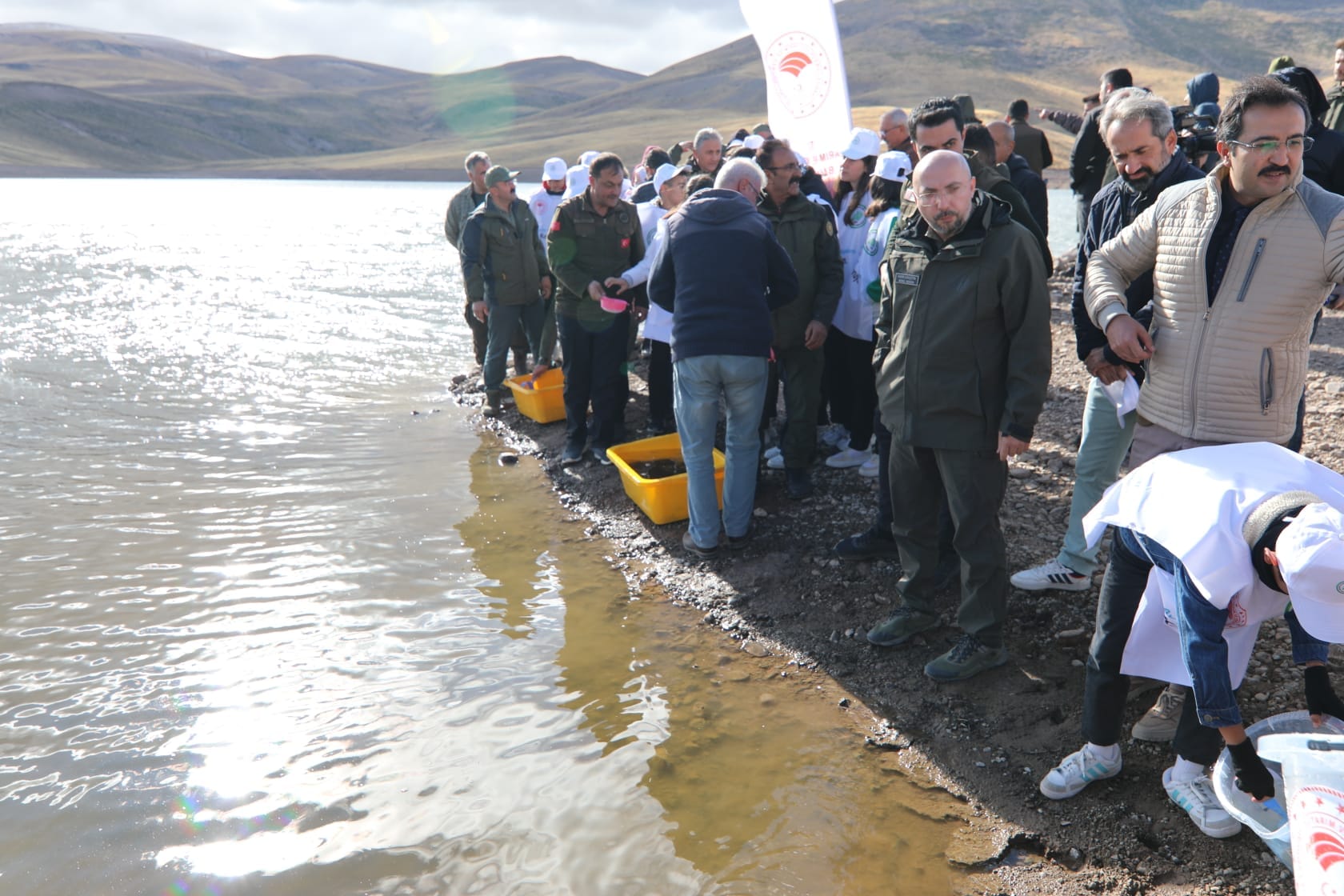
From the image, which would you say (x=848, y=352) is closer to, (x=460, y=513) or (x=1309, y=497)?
(x=460, y=513)

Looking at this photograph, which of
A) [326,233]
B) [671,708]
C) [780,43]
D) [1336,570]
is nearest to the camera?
[1336,570]

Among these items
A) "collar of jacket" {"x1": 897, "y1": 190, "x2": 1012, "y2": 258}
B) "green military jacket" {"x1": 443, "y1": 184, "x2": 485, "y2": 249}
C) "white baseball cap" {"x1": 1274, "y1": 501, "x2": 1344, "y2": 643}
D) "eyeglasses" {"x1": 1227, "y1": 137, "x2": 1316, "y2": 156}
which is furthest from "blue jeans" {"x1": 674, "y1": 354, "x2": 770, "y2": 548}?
"green military jacket" {"x1": 443, "y1": 184, "x2": 485, "y2": 249}

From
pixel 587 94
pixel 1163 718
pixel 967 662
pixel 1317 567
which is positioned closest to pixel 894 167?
pixel 967 662

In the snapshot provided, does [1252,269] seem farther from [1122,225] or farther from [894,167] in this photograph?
[894,167]

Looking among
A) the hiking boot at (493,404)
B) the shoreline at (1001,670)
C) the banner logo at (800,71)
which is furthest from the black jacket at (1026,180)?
the hiking boot at (493,404)

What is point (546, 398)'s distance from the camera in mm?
7086

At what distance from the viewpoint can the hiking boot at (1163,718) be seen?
2904mm

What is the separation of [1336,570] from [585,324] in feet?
15.4

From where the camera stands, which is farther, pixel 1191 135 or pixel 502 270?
pixel 502 270

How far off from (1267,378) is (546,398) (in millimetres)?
5352

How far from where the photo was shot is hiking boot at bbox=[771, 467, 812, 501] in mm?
5152

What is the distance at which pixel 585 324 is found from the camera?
589 centimetres

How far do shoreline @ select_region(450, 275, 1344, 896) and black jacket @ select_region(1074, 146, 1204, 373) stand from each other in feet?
4.13

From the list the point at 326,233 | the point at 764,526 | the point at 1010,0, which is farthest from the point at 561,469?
the point at 1010,0
